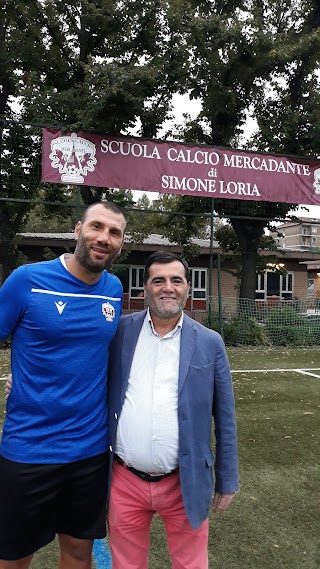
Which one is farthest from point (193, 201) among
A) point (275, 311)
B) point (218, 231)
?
point (275, 311)

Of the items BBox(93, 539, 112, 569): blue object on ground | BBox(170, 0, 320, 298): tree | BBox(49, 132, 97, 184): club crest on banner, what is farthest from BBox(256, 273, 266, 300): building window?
BBox(93, 539, 112, 569): blue object on ground

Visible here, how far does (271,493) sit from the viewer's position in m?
3.82

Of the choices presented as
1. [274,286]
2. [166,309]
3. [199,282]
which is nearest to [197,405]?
[166,309]

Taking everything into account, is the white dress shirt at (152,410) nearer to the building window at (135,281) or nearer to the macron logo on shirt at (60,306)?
the macron logo on shirt at (60,306)

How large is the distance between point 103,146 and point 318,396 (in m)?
7.32

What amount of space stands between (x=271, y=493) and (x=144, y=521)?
6.79 feet

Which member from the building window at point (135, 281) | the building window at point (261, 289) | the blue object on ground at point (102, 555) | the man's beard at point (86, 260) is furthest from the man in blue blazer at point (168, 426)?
the building window at point (261, 289)

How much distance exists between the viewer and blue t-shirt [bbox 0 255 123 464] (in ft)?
6.69

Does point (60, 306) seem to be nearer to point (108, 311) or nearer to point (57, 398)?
point (108, 311)

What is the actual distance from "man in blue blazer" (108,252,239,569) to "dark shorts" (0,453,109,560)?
3.8 inches

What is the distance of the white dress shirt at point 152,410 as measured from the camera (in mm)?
2035

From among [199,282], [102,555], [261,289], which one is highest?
[199,282]

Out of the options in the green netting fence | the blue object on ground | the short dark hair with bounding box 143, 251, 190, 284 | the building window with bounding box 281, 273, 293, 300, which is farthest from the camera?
the building window with bounding box 281, 273, 293, 300

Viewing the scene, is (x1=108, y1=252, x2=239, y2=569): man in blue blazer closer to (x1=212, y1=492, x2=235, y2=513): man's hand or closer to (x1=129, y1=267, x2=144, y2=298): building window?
(x1=212, y1=492, x2=235, y2=513): man's hand
